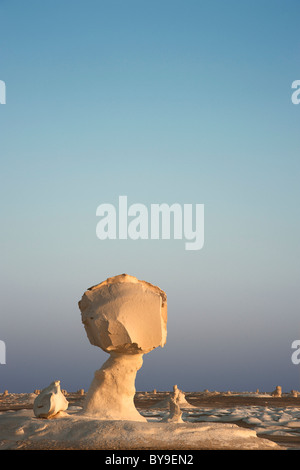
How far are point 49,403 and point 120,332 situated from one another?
2.16m

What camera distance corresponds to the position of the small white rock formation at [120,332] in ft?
41.1

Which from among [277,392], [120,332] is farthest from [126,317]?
[277,392]

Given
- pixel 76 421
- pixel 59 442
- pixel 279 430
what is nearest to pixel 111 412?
pixel 76 421

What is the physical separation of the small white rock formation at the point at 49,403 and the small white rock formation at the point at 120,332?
853mm

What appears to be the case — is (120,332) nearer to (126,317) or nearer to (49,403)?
(126,317)

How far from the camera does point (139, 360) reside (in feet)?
43.1

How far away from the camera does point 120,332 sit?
12406 mm

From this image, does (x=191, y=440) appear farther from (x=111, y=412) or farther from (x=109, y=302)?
(x=109, y=302)

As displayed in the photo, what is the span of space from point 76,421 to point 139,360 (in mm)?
2330

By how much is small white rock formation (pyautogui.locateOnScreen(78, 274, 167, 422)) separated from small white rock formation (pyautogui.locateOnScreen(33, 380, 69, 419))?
0.85m

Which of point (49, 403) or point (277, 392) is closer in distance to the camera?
point (49, 403)

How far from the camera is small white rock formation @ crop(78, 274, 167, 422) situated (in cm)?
1254

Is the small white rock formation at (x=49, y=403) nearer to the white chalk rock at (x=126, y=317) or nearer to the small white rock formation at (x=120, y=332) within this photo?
the small white rock formation at (x=120, y=332)

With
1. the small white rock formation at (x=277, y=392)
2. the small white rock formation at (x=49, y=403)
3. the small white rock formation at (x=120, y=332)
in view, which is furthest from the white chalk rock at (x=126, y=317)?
the small white rock formation at (x=277, y=392)
